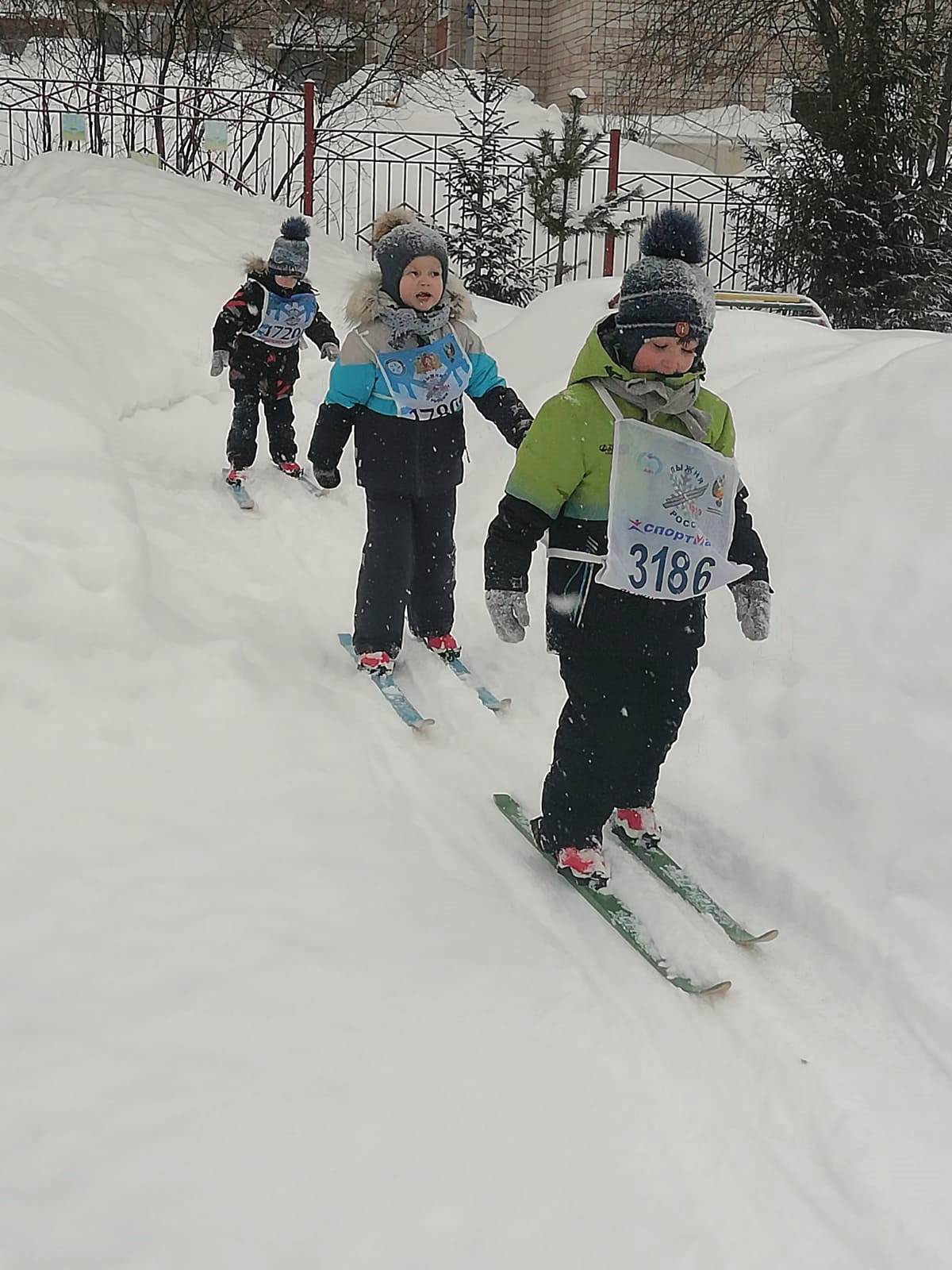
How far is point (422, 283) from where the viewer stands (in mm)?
4023

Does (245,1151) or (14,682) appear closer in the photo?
(245,1151)

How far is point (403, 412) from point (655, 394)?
5.18 ft

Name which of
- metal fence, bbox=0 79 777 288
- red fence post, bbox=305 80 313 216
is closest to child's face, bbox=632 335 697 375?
metal fence, bbox=0 79 777 288

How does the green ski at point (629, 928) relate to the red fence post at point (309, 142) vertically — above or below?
below

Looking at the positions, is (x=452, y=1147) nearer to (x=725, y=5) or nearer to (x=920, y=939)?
(x=920, y=939)

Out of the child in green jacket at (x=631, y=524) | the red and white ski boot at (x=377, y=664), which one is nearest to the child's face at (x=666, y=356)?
the child in green jacket at (x=631, y=524)

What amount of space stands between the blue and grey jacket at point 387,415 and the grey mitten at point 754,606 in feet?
4.56

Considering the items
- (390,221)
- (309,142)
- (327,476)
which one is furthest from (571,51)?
(327,476)

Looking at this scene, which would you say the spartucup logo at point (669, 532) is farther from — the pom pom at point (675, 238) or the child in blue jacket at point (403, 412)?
the child in blue jacket at point (403, 412)

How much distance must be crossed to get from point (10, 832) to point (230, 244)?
919 cm

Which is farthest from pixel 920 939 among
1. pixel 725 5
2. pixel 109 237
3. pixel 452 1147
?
pixel 725 5

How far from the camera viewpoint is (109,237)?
392 inches

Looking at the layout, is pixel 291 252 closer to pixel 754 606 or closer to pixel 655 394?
pixel 655 394

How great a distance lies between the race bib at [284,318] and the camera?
259 inches
